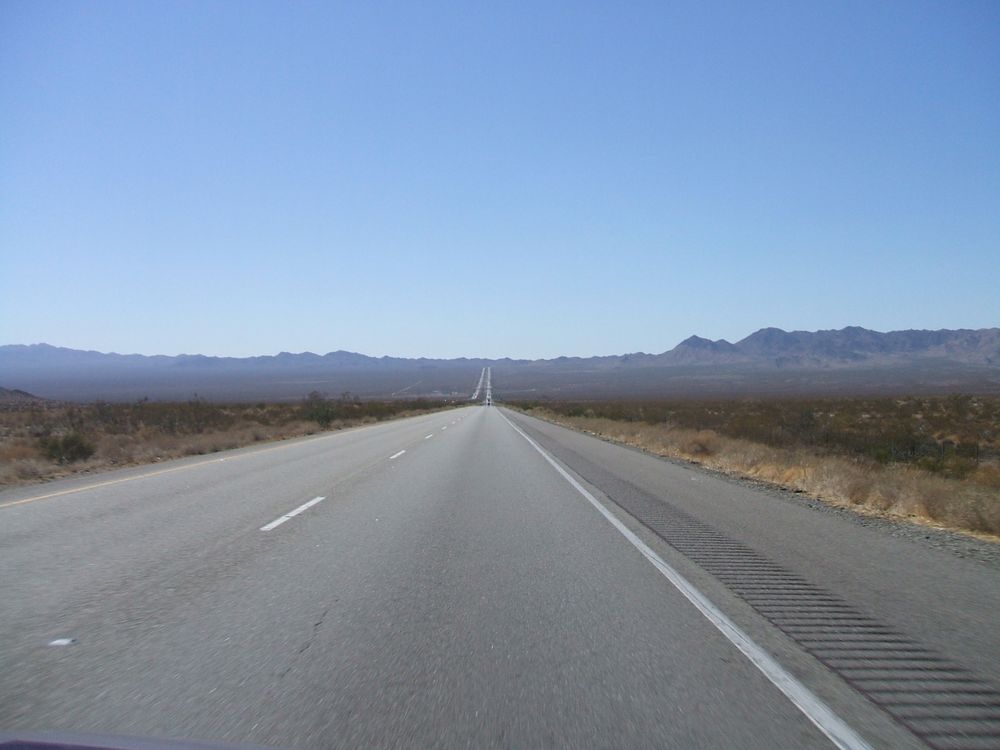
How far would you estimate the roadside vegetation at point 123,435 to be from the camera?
21.4m

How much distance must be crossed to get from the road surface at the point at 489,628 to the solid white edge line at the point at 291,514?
0.10 meters

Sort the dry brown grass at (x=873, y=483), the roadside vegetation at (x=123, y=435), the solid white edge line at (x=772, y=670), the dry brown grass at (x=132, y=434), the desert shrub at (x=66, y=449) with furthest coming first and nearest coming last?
the desert shrub at (x=66, y=449), the roadside vegetation at (x=123, y=435), the dry brown grass at (x=132, y=434), the dry brown grass at (x=873, y=483), the solid white edge line at (x=772, y=670)

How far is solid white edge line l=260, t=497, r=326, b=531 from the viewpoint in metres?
10.5

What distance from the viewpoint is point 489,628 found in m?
6.18

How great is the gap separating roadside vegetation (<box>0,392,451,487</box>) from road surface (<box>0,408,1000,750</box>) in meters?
10.5

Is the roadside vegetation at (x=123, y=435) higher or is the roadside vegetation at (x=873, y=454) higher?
the roadside vegetation at (x=123, y=435)

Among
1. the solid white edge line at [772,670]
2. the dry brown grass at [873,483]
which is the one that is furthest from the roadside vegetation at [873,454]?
the solid white edge line at [772,670]

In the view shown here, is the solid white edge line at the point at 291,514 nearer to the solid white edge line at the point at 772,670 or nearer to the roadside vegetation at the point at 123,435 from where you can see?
the solid white edge line at the point at 772,670

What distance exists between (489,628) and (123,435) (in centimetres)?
2977

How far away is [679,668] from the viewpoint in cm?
531

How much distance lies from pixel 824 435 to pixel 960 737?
28.3 m

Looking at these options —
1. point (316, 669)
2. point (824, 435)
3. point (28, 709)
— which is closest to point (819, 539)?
point (316, 669)

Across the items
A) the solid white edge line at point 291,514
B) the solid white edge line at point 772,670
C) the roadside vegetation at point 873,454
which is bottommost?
the roadside vegetation at point 873,454

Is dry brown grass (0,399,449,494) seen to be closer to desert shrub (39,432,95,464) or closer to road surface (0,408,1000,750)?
desert shrub (39,432,95,464)
